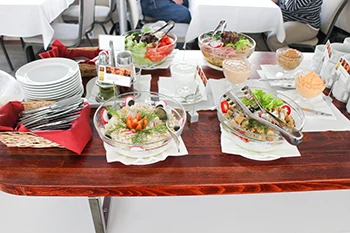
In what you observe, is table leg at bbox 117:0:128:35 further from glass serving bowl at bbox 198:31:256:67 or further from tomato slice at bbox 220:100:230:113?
tomato slice at bbox 220:100:230:113

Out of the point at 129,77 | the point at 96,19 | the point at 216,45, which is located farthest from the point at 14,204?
the point at 96,19

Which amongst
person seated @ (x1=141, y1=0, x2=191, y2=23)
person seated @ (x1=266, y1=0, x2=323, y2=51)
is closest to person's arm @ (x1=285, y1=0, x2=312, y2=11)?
person seated @ (x1=266, y1=0, x2=323, y2=51)

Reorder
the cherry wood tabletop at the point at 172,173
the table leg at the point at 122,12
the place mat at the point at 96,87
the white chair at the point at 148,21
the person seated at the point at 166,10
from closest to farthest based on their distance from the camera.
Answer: the cherry wood tabletop at the point at 172,173
the place mat at the point at 96,87
the table leg at the point at 122,12
the white chair at the point at 148,21
the person seated at the point at 166,10

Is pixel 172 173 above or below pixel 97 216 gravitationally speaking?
above

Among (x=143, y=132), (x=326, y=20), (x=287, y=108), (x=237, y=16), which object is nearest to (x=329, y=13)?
(x=326, y=20)

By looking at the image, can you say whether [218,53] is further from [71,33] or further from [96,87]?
[71,33]

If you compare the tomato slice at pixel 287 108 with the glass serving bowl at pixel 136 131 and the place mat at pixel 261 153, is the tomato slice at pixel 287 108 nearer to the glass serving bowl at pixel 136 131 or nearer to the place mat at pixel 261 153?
the place mat at pixel 261 153

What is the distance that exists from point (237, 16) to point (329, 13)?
79 centimetres

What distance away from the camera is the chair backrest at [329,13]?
213cm

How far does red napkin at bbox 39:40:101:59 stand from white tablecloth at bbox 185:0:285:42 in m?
1.11

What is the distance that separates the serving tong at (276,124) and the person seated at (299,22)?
1563mm

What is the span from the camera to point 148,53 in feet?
3.59

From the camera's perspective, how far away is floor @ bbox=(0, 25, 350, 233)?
935 mm

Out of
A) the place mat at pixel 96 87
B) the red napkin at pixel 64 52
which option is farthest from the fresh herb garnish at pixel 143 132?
the red napkin at pixel 64 52
